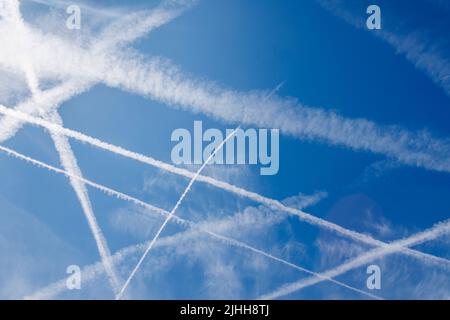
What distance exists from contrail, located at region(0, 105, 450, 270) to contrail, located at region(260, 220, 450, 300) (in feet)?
0.29

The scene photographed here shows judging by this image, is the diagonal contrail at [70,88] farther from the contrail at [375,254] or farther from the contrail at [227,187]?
the contrail at [375,254]

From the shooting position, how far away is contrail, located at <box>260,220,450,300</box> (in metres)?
5.45

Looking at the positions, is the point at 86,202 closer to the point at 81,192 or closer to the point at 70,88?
the point at 81,192

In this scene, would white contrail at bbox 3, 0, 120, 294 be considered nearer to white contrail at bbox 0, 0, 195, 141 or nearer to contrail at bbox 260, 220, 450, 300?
white contrail at bbox 0, 0, 195, 141

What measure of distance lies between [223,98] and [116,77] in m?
1.27

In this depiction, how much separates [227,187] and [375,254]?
6.38ft

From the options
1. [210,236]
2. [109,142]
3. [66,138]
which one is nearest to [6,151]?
[66,138]

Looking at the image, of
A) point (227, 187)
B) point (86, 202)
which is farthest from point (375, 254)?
point (86, 202)

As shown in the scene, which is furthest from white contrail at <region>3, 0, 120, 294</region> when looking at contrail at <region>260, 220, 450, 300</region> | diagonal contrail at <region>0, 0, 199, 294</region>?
contrail at <region>260, 220, 450, 300</region>

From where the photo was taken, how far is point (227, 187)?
5.48 metres

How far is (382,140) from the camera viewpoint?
5508mm

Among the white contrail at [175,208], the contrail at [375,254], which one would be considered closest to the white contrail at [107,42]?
the white contrail at [175,208]
